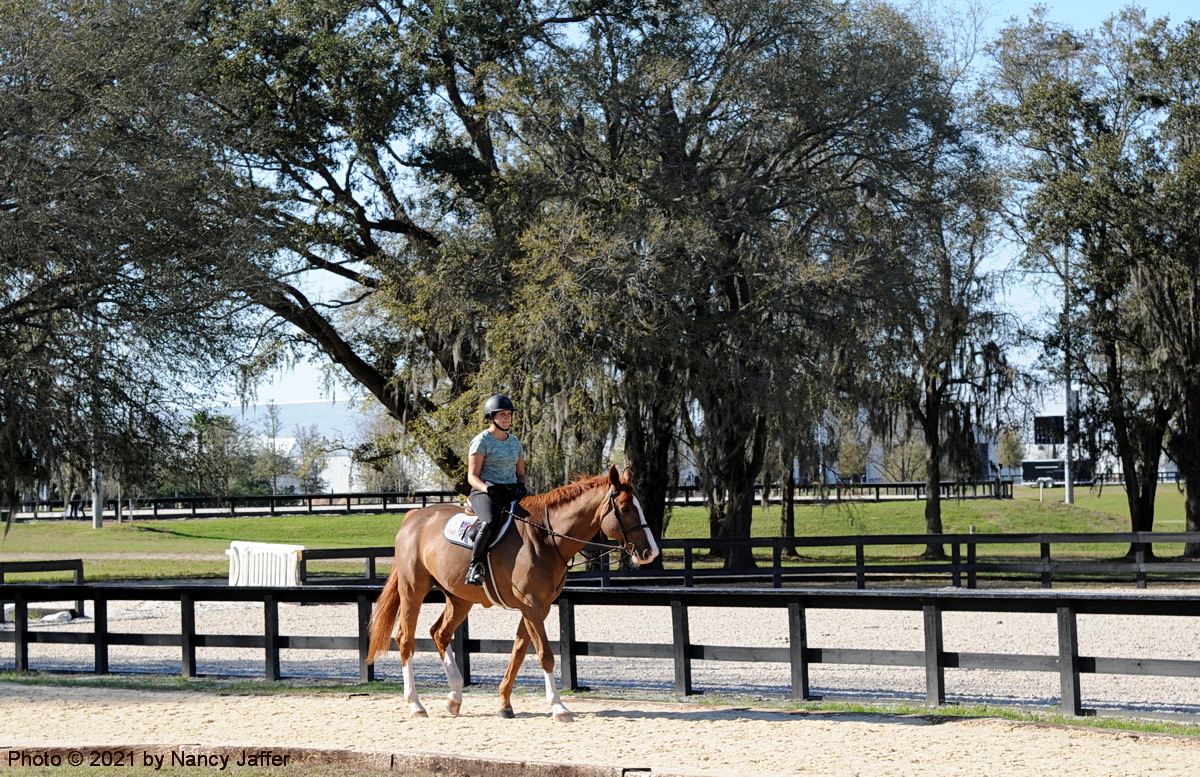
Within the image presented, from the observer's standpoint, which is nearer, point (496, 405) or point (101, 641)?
point (496, 405)

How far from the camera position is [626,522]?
29.2ft

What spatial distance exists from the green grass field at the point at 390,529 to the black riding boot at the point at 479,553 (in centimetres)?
2350

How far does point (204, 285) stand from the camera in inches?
869

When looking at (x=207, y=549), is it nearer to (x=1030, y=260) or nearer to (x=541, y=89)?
(x=541, y=89)

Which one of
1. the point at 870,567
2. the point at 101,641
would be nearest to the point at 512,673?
the point at 101,641

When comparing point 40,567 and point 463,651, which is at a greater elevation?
point 40,567

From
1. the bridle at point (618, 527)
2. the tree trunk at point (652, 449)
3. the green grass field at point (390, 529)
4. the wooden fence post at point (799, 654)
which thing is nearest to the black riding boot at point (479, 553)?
the bridle at point (618, 527)

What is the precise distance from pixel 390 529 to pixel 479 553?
3492 cm

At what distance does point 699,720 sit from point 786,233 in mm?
18541

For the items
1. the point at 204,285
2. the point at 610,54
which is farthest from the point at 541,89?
the point at 204,285

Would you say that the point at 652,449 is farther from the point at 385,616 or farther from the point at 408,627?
the point at 408,627

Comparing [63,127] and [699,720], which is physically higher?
[63,127]

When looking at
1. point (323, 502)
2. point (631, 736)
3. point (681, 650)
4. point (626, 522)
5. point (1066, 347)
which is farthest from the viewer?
point (323, 502)

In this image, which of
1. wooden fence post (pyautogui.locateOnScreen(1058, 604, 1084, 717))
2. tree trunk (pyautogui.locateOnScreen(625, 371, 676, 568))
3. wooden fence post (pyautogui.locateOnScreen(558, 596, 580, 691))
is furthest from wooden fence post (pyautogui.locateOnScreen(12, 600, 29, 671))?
tree trunk (pyautogui.locateOnScreen(625, 371, 676, 568))
